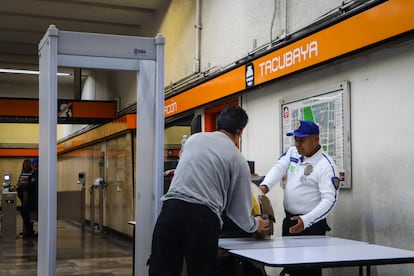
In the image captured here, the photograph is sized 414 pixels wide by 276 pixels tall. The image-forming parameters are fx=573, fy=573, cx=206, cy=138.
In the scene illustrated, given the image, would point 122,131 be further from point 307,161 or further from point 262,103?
point 307,161

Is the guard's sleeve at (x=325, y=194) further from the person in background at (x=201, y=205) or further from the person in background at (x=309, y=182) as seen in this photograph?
the person in background at (x=201, y=205)

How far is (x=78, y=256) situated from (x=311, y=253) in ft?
20.5

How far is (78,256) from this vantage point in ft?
27.5

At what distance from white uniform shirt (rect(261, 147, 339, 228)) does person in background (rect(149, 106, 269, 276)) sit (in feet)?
2.52

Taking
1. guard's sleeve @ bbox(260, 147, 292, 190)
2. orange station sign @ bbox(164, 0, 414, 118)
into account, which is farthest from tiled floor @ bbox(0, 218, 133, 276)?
guard's sleeve @ bbox(260, 147, 292, 190)

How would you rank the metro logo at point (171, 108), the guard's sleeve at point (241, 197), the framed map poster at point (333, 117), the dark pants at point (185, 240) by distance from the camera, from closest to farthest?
the dark pants at point (185, 240)
the guard's sleeve at point (241, 197)
the framed map poster at point (333, 117)
the metro logo at point (171, 108)

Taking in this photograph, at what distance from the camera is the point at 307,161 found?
3.73 m

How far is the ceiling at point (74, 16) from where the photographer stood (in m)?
9.33

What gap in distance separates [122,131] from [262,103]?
5.07 meters

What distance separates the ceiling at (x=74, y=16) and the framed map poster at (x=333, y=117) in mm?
4918

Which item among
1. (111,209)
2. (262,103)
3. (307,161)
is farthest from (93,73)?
(307,161)

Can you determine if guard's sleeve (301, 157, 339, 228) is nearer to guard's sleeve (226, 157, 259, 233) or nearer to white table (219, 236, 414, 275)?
white table (219, 236, 414, 275)

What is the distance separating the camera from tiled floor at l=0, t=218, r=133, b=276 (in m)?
7.02

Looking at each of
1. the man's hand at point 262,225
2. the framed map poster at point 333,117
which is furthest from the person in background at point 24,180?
the man's hand at point 262,225
